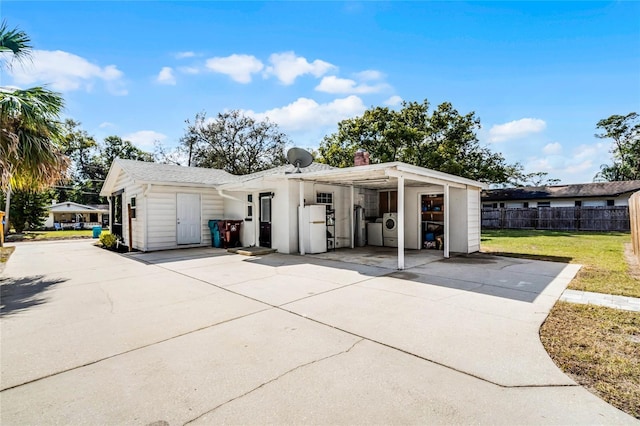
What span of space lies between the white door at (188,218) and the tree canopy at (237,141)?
14.5m

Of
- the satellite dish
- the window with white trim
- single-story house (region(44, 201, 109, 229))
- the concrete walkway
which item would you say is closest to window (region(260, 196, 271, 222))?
the satellite dish

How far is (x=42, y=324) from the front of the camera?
3658mm

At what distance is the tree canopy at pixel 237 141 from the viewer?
82.8 feet

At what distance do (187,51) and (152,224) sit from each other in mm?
5631

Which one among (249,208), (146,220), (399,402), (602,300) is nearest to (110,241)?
(146,220)

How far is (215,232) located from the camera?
37.5ft

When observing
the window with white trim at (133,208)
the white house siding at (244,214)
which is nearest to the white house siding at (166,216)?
the white house siding at (244,214)

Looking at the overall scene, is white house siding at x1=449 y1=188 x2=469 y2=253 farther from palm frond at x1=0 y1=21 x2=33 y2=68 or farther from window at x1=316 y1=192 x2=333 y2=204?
palm frond at x1=0 y1=21 x2=33 y2=68

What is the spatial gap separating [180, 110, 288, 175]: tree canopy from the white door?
47.7ft

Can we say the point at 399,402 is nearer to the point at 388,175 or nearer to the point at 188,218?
the point at 388,175

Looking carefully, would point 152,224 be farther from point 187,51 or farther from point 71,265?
point 187,51

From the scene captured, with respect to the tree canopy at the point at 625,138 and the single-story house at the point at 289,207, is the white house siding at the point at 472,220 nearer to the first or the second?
the single-story house at the point at 289,207

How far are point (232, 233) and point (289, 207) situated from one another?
9.60 feet

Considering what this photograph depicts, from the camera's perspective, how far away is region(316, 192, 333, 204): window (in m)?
10.2
